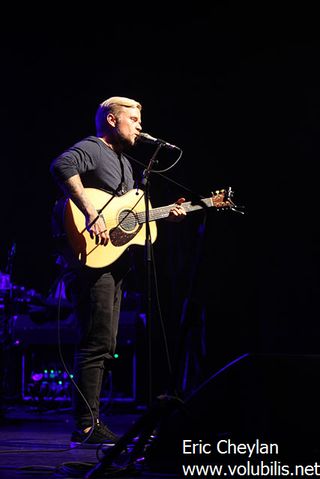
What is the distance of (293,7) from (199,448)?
484 cm

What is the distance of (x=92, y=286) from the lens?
3.50 metres

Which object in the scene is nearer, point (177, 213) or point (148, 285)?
point (148, 285)

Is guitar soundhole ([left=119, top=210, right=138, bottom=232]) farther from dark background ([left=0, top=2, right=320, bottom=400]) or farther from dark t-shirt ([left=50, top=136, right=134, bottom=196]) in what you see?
dark background ([left=0, top=2, right=320, bottom=400])

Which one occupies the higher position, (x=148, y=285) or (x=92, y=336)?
(x=148, y=285)

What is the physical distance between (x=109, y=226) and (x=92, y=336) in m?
0.64

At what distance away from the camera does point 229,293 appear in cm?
666

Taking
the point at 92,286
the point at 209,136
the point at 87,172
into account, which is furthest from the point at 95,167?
the point at 209,136

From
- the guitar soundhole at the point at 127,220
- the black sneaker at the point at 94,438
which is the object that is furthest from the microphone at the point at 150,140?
the black sneaker at the point at 94,438

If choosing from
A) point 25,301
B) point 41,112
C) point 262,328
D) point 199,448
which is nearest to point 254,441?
point 199,448

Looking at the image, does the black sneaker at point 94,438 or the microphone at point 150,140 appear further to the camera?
the microphone at point 150,140

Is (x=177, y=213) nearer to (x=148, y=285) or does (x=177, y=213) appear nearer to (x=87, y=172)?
(x=87, y=172)

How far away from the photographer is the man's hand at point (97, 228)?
3422 millimetres

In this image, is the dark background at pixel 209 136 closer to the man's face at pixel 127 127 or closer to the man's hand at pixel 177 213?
the man's hand at pixel 177 213

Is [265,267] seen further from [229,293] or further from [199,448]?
[199,448]
